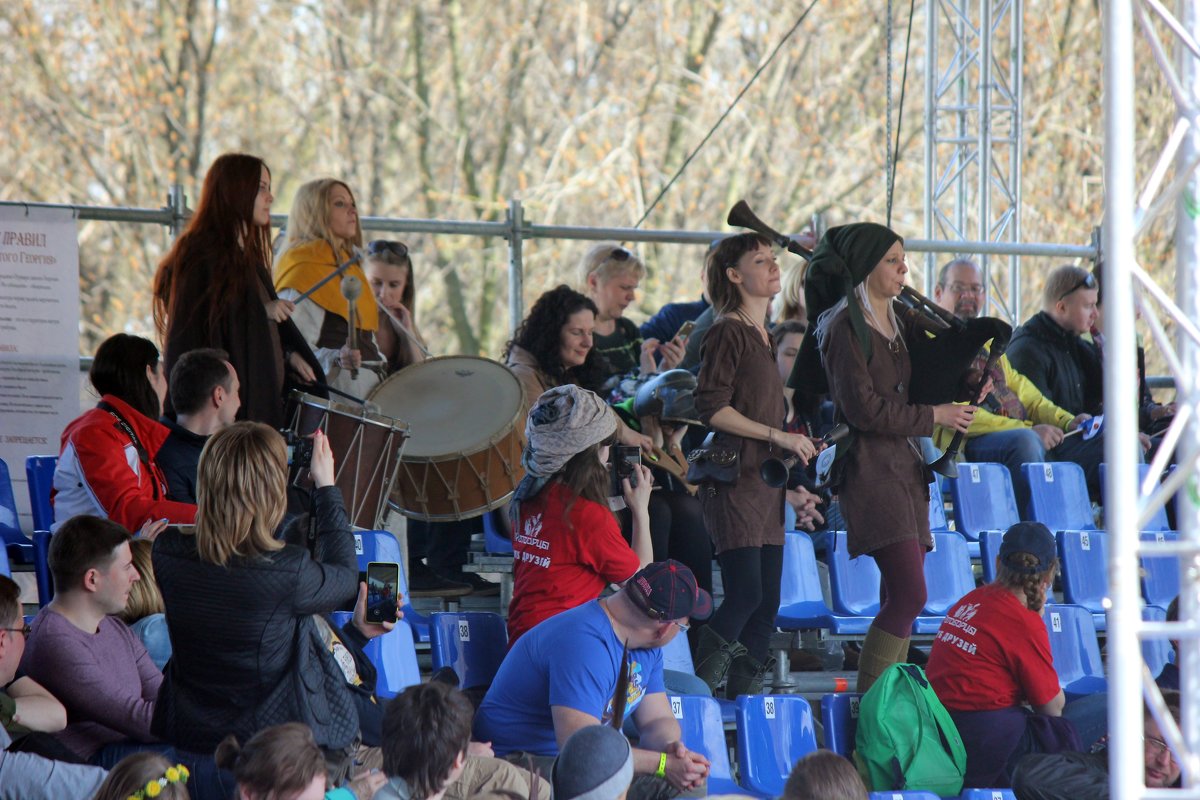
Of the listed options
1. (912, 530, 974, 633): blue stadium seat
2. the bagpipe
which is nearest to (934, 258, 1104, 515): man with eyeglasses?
(912, 530, 974, 633): blue stadium seat

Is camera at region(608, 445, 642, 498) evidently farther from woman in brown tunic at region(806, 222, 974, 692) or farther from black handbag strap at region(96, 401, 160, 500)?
black handbag strap at region(96, 401, 160, 500)

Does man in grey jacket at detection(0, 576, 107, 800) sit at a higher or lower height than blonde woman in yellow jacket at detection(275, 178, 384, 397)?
lower

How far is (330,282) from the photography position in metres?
5.86

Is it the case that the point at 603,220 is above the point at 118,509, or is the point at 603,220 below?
above

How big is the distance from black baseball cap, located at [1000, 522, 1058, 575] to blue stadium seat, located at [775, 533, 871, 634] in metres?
0.93

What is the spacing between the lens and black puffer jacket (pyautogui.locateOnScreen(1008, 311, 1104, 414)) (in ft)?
24.0

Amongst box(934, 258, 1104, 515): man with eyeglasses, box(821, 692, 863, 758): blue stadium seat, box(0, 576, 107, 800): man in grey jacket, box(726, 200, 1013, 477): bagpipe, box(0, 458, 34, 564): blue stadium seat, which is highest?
box(726, 200, 1013, 477): bagpipe

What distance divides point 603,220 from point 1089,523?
31.2ft

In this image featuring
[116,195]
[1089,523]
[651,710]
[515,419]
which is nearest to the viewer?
[651,710]

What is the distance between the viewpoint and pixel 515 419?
5703 millimetres

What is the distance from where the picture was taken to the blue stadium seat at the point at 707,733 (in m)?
4.58

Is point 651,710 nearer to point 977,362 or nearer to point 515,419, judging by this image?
point 515,419

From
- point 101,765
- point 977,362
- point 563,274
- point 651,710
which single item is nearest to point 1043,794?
point 651,710

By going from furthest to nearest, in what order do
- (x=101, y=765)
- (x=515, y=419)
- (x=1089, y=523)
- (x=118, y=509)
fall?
(x=1089, y=523), (x=515, y=419), (x=118, y=509), (x=101, y=765)
